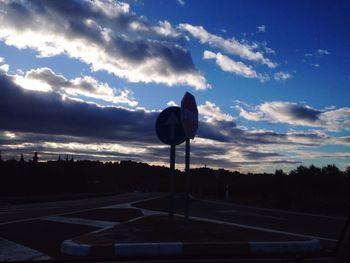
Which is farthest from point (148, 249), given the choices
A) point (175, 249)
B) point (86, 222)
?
point (86, 222)

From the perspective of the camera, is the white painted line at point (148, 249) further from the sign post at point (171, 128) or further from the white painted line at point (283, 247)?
the sign post at point (171, 128)

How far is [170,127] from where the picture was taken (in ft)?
38.4

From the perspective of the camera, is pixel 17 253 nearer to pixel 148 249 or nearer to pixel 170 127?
pixel 148 249

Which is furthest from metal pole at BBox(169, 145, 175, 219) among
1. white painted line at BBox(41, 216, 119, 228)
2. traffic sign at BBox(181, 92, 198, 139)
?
white painted line at BBox(41, 216, 119, 228)

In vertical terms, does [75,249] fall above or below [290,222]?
above

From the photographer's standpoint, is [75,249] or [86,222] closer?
[75,249]

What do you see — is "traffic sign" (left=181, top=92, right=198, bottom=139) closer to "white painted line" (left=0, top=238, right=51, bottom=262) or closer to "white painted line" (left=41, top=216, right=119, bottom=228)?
"white painted line" (left=41, top=216, right=119, bottom=228)

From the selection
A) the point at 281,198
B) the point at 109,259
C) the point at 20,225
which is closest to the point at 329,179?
the point at 281,198

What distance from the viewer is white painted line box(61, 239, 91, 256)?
808cm

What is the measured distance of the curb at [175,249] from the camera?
806cm

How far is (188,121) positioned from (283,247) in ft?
12.6

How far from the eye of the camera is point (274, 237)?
960cm

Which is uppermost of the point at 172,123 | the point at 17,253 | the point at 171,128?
the point at 172,123

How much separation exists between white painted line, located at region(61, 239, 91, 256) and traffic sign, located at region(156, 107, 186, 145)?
385 centimetres
